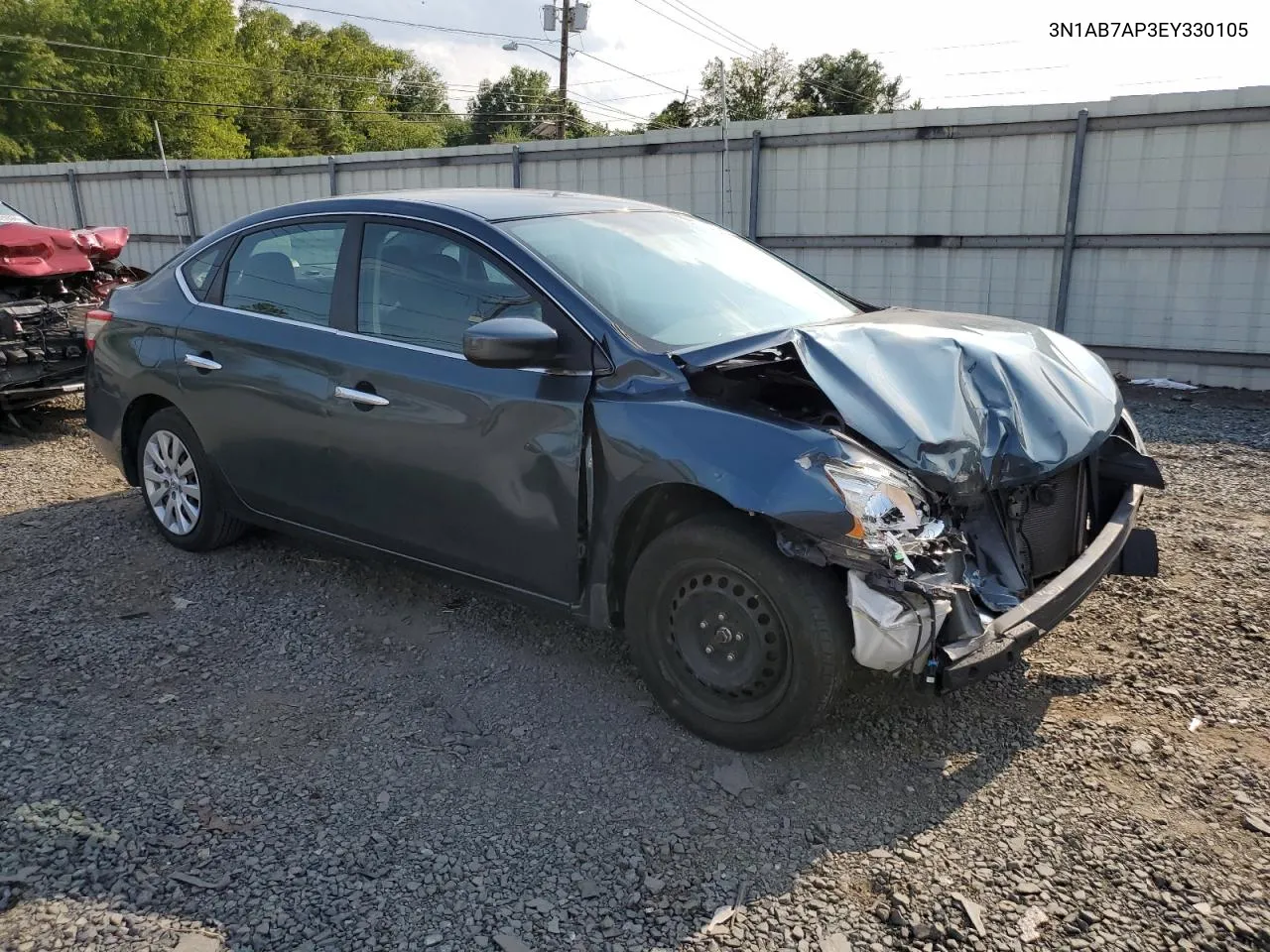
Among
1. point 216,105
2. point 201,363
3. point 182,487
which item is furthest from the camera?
point 216,105

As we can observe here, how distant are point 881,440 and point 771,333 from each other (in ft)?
2.74

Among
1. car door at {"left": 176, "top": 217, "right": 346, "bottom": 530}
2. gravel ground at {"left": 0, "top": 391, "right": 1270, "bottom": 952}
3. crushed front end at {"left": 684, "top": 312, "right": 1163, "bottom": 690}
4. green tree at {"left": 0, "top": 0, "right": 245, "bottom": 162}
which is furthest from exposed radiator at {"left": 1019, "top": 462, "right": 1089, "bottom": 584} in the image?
green tree at {"left": 0, "top": 0, "right": 245, "bottom": 162}

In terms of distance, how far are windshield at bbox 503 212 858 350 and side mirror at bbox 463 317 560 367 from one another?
0.93 feet

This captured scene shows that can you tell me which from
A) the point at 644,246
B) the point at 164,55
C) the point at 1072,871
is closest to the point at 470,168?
the point at 644,246

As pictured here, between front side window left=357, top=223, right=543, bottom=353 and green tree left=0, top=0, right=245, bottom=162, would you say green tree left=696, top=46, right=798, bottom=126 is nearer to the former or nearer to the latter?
green tree left=0, top=0, right=245, bottom=162

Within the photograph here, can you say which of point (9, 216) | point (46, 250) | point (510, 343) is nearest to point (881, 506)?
point (510, 343)

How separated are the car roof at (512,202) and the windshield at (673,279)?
71mm

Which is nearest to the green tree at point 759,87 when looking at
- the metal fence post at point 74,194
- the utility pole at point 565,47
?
the utility pole at point 565,47

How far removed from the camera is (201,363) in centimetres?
455

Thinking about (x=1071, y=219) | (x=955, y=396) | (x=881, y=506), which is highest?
(x=1071, y=219)

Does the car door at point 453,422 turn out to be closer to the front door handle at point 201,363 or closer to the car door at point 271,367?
the car door at point 271,367

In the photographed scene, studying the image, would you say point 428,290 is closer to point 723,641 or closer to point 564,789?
point 723,641

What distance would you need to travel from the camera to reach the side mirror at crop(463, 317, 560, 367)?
10.6 ft

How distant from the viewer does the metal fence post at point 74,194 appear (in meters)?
18.2
